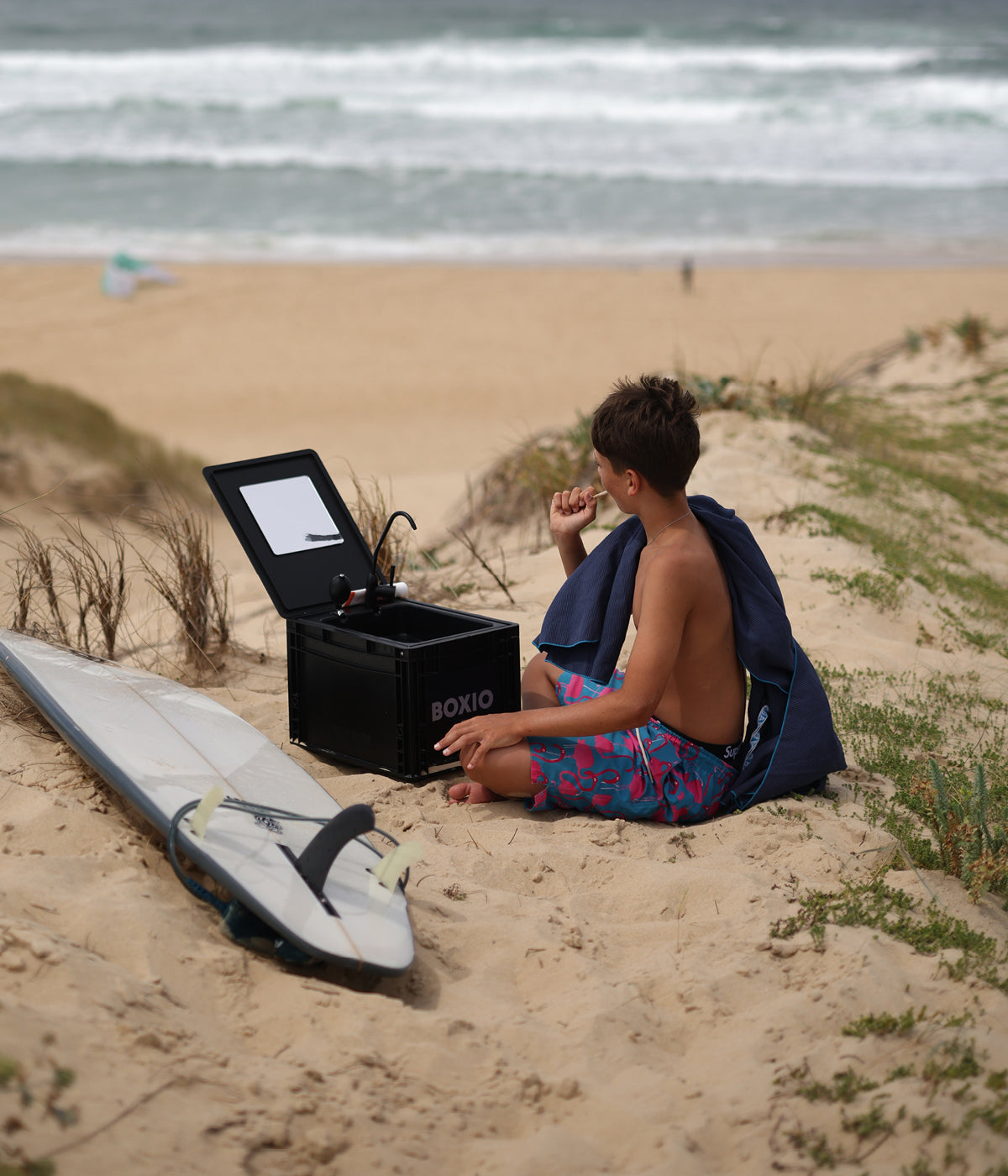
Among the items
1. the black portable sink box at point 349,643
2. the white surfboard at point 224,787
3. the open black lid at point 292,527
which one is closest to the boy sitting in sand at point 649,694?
the black portable sink box at point 349,643

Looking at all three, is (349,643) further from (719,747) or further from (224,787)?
(719,747)

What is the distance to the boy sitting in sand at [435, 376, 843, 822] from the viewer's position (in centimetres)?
284

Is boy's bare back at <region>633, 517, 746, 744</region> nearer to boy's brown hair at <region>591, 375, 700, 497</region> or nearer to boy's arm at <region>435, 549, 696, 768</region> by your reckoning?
boy's arm at <region>435, 549, 696, 768</region>

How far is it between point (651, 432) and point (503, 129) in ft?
75.0

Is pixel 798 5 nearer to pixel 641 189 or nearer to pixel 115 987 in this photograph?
pixel 641 189

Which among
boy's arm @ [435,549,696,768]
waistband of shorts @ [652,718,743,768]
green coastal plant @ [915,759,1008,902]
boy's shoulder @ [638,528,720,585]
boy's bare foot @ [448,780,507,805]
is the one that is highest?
boy's shoulder @ [638,528,720,585]

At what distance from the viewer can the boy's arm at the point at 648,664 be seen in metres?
2.80

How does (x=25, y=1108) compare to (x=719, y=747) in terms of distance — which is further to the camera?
(x=719, y=747)

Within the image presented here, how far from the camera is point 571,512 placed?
11.3ft

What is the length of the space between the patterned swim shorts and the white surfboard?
622 mm

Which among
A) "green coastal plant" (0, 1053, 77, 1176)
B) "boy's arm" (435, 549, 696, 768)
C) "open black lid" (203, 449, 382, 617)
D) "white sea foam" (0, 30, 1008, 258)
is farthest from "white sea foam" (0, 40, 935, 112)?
"green coastal plant" (0, 1053, 77, 1176)

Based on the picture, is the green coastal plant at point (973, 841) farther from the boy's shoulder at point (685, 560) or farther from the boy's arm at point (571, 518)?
the boy's arm at point (571, 518)

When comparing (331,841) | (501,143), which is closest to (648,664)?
(331,841)

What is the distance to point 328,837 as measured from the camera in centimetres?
247
